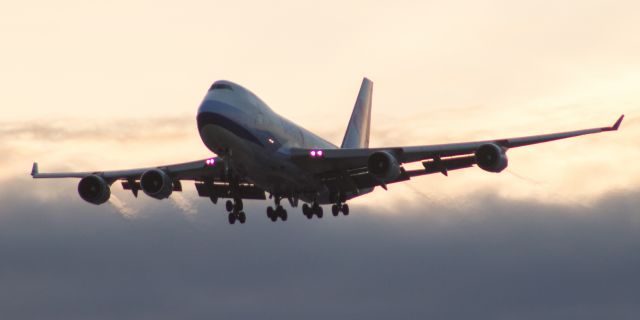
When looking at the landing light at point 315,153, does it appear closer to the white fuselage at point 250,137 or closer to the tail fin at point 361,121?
the white fuselage at point 250,137

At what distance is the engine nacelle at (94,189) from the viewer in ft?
269

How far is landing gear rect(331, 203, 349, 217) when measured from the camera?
8212 cm

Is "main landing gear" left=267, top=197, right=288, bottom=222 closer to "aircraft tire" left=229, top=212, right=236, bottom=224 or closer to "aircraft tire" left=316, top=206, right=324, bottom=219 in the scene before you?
"aircraft tire" left=316, top=206, right=324, bottom=219

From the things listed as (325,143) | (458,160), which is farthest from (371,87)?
(458,160)

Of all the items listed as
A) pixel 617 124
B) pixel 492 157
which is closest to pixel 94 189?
pixel 492 157

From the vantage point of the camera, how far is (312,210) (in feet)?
272

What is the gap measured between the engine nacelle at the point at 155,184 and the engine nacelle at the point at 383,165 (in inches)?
499

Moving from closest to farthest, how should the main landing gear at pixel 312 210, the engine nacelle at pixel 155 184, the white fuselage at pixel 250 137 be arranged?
1. the white fuselage at pixel 250 137
2. the engine nacelle at pixel 155 184
3. the main landing gear at pixel 312 210

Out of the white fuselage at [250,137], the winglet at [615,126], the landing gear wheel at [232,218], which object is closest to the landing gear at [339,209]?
the white fuselage at [250,137]

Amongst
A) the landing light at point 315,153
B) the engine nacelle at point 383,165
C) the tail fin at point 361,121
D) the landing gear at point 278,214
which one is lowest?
the landing gear at point 278,214

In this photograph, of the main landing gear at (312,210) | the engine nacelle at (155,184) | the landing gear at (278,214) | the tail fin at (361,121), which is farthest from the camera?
the tail fin at (361,121)

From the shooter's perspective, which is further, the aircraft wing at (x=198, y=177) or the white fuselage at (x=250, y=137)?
the aircraft wing at (x=198, y=177)

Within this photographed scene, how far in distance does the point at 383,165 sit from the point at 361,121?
25.5 meters

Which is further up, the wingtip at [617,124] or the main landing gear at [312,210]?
the wingtip at [617,124]
